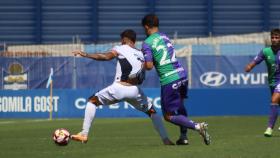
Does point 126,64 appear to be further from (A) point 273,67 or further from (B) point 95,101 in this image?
(A) point 273,67

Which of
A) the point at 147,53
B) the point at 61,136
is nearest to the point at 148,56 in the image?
the point at 147,53

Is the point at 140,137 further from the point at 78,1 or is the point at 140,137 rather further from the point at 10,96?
the point at 78,1

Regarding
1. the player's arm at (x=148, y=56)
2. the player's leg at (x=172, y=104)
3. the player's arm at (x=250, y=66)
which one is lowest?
the player's leg at (x=172, y=104)

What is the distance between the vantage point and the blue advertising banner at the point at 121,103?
29.7 metres

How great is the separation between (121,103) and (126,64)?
16.2m

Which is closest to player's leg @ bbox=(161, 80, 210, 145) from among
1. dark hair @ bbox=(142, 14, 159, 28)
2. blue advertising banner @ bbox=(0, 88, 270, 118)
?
dark hair @ bbox=(142, 14, 159, 28)

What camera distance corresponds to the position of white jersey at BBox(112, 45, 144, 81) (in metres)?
13.7

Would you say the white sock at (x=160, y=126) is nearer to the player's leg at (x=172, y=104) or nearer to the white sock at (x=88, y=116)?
the player's leg at (x=172, y=104)

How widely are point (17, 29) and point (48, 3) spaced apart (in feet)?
7.51

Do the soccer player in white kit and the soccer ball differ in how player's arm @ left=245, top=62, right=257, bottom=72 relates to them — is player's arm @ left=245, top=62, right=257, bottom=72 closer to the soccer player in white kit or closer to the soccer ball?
the soccer player in white kit

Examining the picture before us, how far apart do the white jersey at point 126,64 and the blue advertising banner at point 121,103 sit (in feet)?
51.3

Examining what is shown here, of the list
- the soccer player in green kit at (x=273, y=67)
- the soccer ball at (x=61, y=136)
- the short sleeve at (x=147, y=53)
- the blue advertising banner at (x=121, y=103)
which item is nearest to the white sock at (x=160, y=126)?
the short sleeve at (x=147, y=53)

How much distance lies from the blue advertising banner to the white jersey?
1563 centimetres

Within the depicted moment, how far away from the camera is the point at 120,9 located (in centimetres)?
5272
